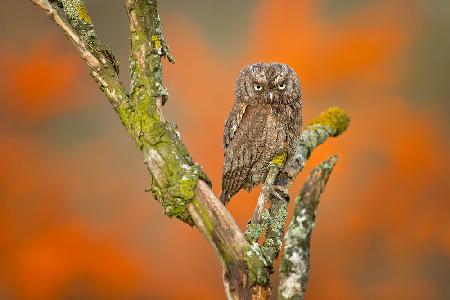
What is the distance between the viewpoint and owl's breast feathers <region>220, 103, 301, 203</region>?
2.94 meters

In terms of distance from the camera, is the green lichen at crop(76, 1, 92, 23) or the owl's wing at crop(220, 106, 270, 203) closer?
the green lichen at crop(76, 1, 92, 23)

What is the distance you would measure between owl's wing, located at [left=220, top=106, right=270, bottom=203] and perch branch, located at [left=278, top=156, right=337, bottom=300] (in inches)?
36.6

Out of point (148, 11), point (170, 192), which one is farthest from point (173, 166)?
point (148, 11)

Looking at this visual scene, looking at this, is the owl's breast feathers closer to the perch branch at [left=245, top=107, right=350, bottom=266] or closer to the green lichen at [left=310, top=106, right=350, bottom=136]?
the perch branch at [left=245, top=107, right=350, bottom=266]

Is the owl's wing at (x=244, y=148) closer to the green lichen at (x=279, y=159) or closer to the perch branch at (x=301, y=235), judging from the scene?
the green lichen at (x=279, y=159)

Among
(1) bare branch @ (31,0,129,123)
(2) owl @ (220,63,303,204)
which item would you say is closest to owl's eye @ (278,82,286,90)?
(2) owl @ (220,63,303,204)

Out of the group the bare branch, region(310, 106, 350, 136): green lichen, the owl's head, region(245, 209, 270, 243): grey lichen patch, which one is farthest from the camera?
region(310, 106, 350, 136): green lichen

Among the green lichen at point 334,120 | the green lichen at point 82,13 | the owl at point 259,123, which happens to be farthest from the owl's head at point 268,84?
the green lichen at point 82,13

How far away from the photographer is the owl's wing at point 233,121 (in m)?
2.99

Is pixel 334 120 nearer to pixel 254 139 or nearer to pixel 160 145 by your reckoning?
pixel 254 139

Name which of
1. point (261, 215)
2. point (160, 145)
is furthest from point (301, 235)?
point (160, 145)

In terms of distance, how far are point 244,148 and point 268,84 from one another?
0.39 m

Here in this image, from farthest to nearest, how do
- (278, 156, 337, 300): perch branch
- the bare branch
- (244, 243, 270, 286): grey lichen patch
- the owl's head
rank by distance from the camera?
1. the owl's head
2. the bare branch
3. (244, 243, 270, 286): grey lichen patch
4. (278, 156, 337, 300): perch branch

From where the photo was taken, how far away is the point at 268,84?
2830 mm
